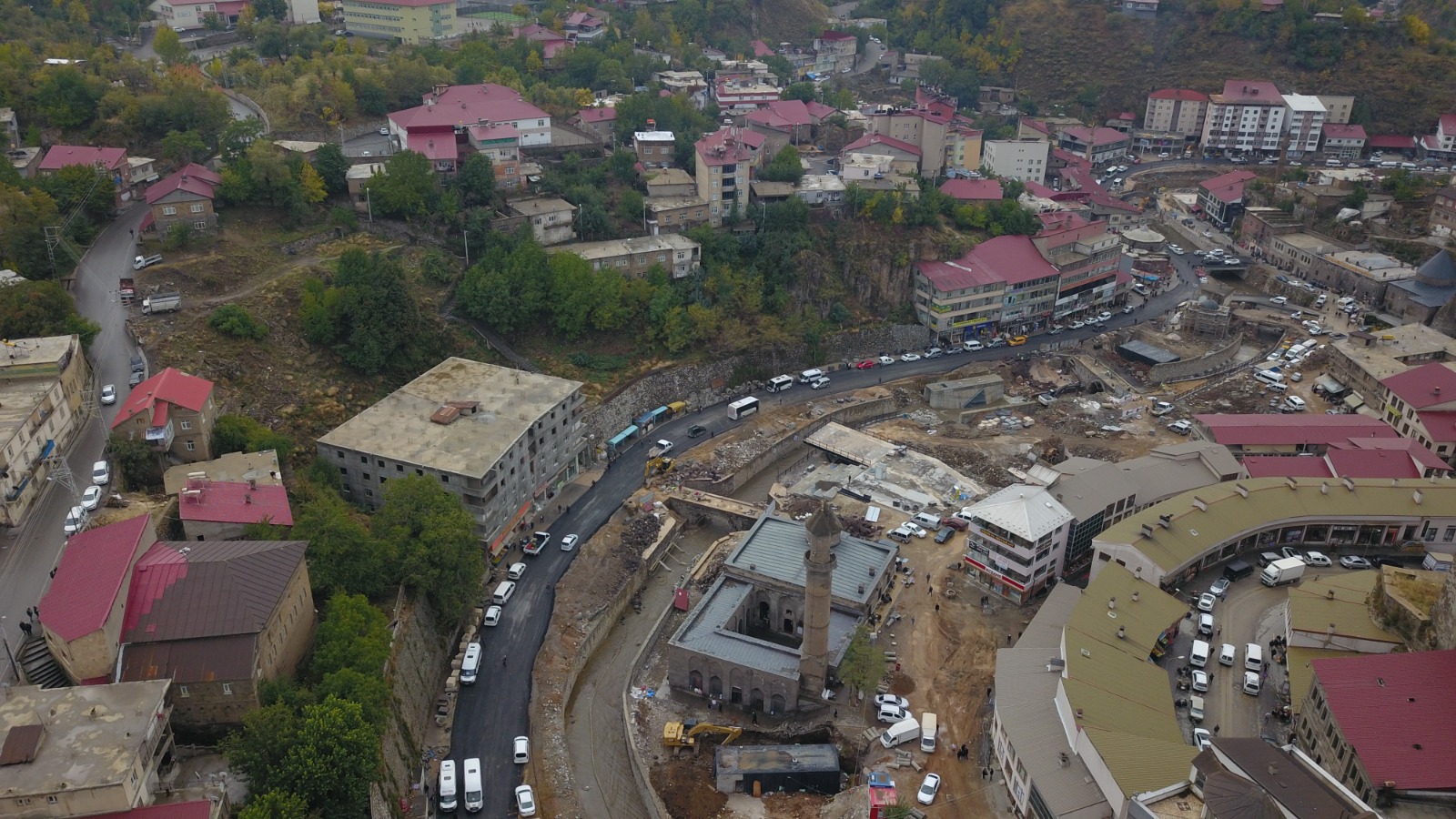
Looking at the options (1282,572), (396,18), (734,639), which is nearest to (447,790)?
(734,639)

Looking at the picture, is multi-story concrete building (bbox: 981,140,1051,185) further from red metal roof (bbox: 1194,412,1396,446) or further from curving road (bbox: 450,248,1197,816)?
red metal roof (bbox: 1194,412,1396,446)

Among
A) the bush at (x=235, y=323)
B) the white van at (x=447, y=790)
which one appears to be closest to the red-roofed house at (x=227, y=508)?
the white van at (x=447, y=790)

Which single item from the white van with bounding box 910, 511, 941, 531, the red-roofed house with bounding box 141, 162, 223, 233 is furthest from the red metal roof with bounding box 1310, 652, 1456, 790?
the red-roofed house with bounding box 141, 162, 223, 233

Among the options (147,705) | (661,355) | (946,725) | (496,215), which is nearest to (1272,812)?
(946,725)

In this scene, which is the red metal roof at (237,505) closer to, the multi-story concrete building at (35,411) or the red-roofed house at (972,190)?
the multi-story concrete building at (35,411)

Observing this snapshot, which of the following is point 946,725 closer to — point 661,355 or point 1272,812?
point 1272,812

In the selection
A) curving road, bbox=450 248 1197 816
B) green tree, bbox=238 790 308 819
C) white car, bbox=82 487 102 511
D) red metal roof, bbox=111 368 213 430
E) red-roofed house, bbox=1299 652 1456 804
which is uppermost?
red metal roof, bbox=111 368 213 430

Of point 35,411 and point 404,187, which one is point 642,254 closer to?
point 404,187
